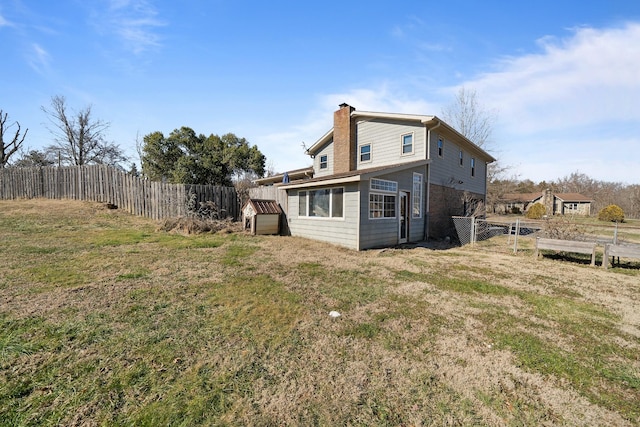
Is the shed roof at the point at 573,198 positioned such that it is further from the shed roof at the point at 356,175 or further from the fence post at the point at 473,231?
the shed roof at the point at 356,175

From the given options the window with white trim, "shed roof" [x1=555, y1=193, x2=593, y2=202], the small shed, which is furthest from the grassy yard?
"shed roof" [x1=555, y1=193, x2=593, y2=202]

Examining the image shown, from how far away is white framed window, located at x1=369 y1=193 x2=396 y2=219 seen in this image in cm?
1004

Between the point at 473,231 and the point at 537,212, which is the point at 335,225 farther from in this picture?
the point at 537,212

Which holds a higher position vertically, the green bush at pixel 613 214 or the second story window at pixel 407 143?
the second story window at pixel 407 143

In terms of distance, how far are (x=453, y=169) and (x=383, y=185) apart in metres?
7.14

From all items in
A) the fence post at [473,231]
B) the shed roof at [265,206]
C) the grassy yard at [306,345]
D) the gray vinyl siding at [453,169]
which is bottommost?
the grassy yard at [306,345]

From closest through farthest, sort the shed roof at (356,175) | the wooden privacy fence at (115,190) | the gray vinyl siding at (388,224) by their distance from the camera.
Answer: the shed roof at (356,175)
the gray vinyl siding at (388,224)
the wooden privacy fence at (115,190)

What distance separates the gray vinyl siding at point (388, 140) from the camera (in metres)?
12.8

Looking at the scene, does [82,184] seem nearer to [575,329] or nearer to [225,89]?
[225,89]

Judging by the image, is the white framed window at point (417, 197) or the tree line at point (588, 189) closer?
the white framed window at point (417, 197)

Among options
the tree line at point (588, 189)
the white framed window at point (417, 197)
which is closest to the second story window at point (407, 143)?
the white framed window at point (417, 197)

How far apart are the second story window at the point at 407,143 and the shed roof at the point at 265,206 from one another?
7009 mm

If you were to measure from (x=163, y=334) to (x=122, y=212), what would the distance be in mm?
13823

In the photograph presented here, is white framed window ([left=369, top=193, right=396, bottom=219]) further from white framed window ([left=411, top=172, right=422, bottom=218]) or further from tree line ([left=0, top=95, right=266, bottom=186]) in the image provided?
tree line ([left=0, top=95, right=266, bottom=186])
